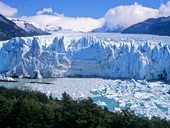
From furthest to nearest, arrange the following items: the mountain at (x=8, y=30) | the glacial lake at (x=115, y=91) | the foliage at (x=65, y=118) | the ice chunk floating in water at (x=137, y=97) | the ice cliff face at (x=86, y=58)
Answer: the mountain at (x=8, y=30), the ice cliff face at (x=86, y=58), the glacial lake at (x=115, y=91), the ice chunk floating in water at (x=137, y=97), the foliage at (x=65, y=118)

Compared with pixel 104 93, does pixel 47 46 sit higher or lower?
higher

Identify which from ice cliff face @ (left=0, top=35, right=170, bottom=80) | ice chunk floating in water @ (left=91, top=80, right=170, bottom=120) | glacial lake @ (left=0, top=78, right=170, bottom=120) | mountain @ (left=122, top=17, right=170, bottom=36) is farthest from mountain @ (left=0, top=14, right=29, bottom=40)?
ice chunk floating in water @ (left=91, top=80, right=170, bottom=120)

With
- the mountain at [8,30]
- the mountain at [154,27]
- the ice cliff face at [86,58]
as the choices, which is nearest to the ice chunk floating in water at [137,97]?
the ice cliff face at [86,58]

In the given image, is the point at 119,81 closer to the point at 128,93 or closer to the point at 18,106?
the point at 128,93

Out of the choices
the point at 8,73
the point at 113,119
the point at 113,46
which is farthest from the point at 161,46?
the point at 113,119

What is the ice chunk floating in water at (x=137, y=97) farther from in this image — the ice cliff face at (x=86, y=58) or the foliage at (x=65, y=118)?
the foliage at (x=65, y=118)

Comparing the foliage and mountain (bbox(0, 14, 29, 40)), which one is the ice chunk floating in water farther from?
mountain (bbox(0, 14, 29, 40))
